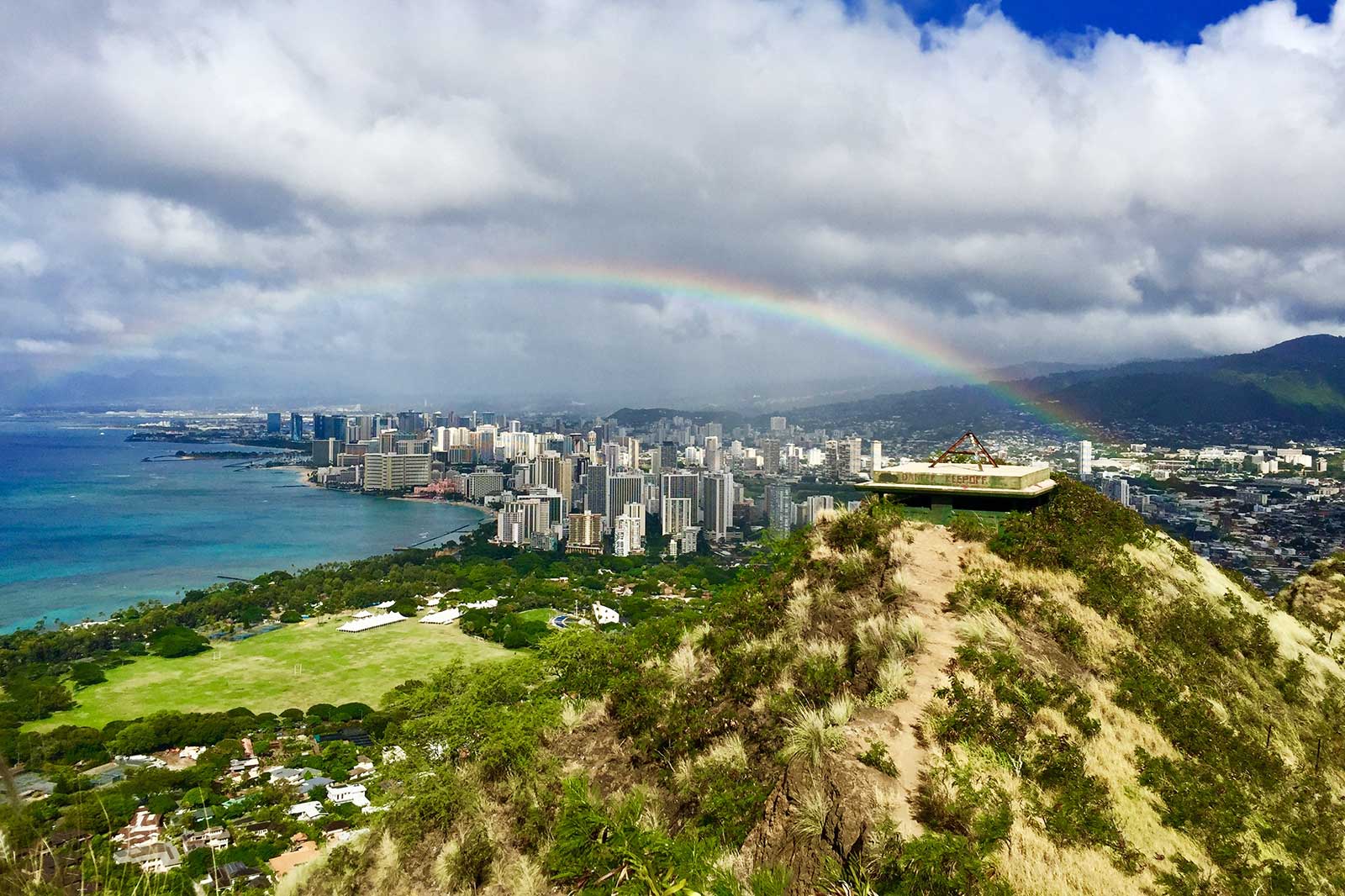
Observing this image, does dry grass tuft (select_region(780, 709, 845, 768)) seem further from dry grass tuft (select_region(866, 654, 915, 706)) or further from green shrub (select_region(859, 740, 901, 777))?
dry grass tuft (select_region(866, 654, 915, 706))

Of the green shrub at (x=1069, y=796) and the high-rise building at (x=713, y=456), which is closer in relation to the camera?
the green shrub at (x=1069, y=796)

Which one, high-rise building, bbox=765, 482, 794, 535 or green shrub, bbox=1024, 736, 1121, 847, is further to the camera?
high-rise building, bbox=765, 482, 794, 535

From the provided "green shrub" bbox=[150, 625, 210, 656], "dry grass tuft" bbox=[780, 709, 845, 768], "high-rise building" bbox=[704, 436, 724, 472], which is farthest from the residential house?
"high-rise building" bbox=[704, 436, 724, 472]

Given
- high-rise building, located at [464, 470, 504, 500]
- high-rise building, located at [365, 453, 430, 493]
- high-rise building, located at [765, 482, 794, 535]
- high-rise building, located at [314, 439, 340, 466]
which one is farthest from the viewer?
high-rise building, located at [314, 439, 340, 466]

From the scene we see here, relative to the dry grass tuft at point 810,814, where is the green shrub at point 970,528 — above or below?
above

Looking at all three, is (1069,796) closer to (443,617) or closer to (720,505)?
(443,617)

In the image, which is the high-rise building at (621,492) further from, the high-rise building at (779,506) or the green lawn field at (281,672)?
the green lawn field at (281,672)

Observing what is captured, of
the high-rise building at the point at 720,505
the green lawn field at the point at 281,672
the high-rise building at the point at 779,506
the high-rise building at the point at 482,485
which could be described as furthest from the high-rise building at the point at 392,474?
the green lawn field at the point at 281,672
